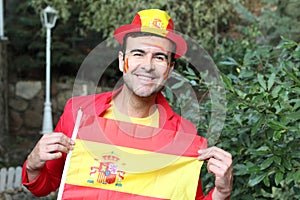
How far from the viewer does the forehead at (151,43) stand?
1673mm

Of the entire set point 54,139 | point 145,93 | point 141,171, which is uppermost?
point 145,93

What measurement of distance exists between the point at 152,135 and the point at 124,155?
112mm

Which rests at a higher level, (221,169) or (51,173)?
(221,169)

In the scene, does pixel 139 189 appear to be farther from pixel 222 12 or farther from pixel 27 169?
pixel 222 12

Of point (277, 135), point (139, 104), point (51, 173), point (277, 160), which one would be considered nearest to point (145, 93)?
point (139, 104)

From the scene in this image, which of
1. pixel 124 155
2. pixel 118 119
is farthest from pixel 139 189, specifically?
pixel 118 119

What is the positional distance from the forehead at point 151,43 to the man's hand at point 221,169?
0.35m

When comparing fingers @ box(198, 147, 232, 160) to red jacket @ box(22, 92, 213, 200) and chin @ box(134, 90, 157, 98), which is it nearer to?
red jacket @ box(22, 92, 213, 200)

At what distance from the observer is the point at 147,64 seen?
1663 mm

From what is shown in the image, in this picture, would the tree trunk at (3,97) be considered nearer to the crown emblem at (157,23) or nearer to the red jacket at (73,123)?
the red jacket at (73,123)

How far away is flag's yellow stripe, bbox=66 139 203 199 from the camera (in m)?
1.71

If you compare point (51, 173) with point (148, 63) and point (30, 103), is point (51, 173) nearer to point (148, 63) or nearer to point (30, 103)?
point (148, 63)

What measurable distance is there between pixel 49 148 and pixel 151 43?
442 millimetres

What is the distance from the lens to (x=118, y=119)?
1786 mm
